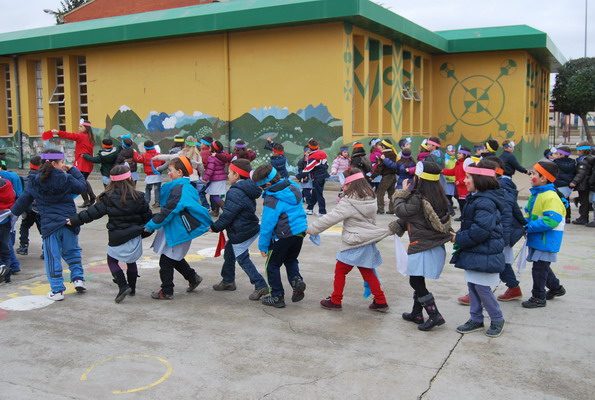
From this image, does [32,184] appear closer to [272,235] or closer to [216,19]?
[272,235]

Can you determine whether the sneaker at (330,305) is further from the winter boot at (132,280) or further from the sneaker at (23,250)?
the sneaker at (23,250)

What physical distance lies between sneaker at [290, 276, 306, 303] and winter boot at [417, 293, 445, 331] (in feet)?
4.46

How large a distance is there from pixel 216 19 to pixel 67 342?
543 inches

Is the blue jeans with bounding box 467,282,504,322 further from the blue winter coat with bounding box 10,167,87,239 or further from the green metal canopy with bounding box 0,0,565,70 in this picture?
the green metal canopy with bounding box 0,0,565,70

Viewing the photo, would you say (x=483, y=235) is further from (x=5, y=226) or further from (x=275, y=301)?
(x=5, y=226)

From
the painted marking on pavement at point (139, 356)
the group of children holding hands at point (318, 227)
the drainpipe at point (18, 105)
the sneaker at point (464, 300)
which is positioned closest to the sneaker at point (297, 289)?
the group of children holding hands at point (318, 227)

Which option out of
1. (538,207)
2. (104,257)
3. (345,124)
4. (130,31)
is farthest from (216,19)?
(538,207)

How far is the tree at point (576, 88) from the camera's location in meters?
30.0

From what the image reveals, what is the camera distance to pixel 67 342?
5105 millimetres

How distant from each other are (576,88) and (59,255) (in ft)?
98.2

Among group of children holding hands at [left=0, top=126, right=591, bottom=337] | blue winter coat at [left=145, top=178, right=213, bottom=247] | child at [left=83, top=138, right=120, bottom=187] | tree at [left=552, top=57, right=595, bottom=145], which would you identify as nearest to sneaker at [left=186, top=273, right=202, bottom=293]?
group of children holding hands at [left=0, top=126, right=591, bottom=337]

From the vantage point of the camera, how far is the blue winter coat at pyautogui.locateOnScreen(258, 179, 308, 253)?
19.7 feet

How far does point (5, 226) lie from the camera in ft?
23.5

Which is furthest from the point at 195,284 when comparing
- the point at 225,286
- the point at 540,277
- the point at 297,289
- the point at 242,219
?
the point at 540,277
